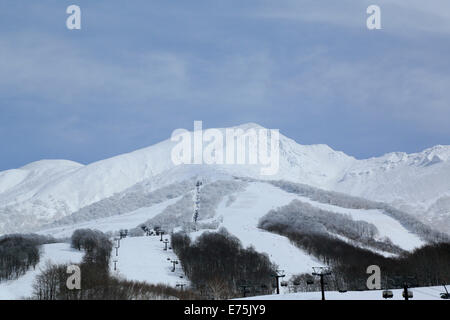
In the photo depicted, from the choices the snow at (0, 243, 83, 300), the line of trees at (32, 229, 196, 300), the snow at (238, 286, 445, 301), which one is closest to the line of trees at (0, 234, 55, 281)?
the snow at (0, 243, 83, 300)

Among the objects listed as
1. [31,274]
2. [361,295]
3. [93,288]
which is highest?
[31,274]

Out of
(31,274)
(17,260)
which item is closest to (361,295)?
(31,274)

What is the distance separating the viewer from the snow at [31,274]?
129 m

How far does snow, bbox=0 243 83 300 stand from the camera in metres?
129

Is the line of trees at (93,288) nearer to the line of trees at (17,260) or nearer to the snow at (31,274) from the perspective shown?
the snow at (31,274)

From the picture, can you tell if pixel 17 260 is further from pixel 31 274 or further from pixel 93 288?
pixel 93 288

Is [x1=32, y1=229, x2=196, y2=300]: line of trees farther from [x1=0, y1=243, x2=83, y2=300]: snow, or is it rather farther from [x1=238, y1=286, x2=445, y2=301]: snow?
[x1=238, y1=286, x2=445, y2=301]: snow

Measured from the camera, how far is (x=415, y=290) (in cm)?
12138

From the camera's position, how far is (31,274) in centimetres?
15125

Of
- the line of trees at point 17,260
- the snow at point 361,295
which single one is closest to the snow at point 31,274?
the line of trees at point 17,260
